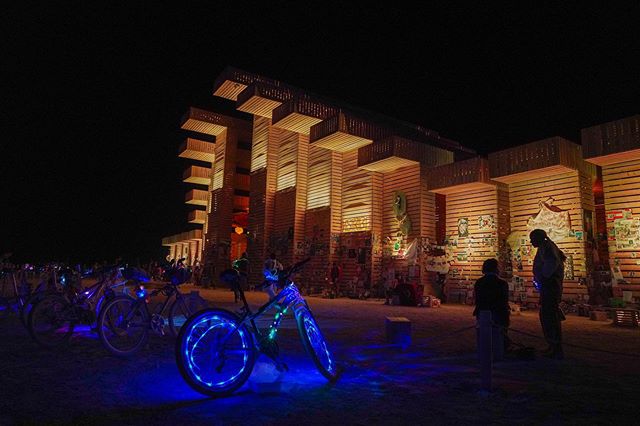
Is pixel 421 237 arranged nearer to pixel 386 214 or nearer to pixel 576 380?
pixel 386 214

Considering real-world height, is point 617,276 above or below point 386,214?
below

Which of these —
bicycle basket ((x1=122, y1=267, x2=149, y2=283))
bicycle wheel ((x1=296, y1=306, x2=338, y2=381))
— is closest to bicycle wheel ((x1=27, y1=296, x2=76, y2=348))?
bicycle basket ((x1=122, y1=267, x2=149, y2=283))

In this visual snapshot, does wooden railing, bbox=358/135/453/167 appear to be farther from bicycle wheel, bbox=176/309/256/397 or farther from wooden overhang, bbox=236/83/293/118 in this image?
bicycle wheel, bbox=176/309/256/397

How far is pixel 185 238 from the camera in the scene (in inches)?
1921

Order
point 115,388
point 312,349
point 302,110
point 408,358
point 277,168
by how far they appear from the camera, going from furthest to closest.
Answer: point 277,168, point 302,110, point 408,358, point 312,349, point 115,388

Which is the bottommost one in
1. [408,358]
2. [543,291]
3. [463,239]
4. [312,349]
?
[408,358]

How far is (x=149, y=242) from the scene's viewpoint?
56125 mm

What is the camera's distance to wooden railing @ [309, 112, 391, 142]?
20.0 meters

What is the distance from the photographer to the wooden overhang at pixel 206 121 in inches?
1262

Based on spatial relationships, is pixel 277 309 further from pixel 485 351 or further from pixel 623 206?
pixel 623 206

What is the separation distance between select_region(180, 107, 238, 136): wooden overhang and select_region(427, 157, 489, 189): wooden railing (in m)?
20.1

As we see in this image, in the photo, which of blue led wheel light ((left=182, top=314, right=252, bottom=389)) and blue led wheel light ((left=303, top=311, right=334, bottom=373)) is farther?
blue led wheel light ((left=303, top=311, right=334, bottom=373))

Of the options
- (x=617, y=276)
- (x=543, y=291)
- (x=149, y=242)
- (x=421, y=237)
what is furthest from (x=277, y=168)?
(x=149, y=242)

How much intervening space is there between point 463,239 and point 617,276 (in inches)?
227
